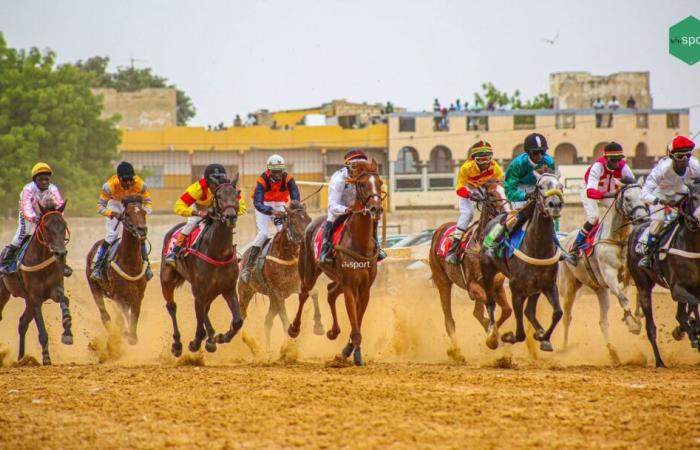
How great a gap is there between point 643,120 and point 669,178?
4913cm

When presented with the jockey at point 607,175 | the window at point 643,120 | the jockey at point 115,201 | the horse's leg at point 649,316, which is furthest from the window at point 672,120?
the jockey at point 115,201

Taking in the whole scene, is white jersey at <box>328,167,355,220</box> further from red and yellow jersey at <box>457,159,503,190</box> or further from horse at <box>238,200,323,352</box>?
red and yellow jersey at <box>457,159,503,190</box>

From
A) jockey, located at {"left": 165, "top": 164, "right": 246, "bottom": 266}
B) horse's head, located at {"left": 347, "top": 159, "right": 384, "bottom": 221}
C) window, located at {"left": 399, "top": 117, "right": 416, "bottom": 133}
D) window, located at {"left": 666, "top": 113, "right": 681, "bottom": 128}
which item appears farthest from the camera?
window, located at {"left": 666, "top": 113, "right": 681, "bottom": 128}

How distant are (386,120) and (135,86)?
36.5 m

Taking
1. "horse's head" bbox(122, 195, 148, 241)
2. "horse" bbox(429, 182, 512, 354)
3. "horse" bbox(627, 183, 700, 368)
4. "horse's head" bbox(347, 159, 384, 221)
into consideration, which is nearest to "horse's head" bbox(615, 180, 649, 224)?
"horse" bbox(627, 183, 700, 368)

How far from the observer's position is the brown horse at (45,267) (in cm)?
1730

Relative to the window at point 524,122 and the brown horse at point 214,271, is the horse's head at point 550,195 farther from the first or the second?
the window at point 524,122

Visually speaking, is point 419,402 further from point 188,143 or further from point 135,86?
point 135,86

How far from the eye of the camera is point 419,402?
11438mm

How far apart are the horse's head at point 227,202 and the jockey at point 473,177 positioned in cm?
387

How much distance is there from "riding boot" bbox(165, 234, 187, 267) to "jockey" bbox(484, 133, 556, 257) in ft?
15.2

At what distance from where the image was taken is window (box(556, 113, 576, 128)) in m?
62.8

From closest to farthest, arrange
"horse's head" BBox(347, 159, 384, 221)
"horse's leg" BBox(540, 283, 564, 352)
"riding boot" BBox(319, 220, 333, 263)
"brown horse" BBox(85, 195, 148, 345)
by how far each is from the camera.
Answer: "horse's head" BBox(347, 159, 384, 221), "horse's leg" BBox(540, 283, 564, 352), "riding boot" BBox(319, 220, 333, 263), "brown horse" BBox(85, 195, 148, 345)

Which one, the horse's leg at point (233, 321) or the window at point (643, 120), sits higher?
the window at point (643, 120)
